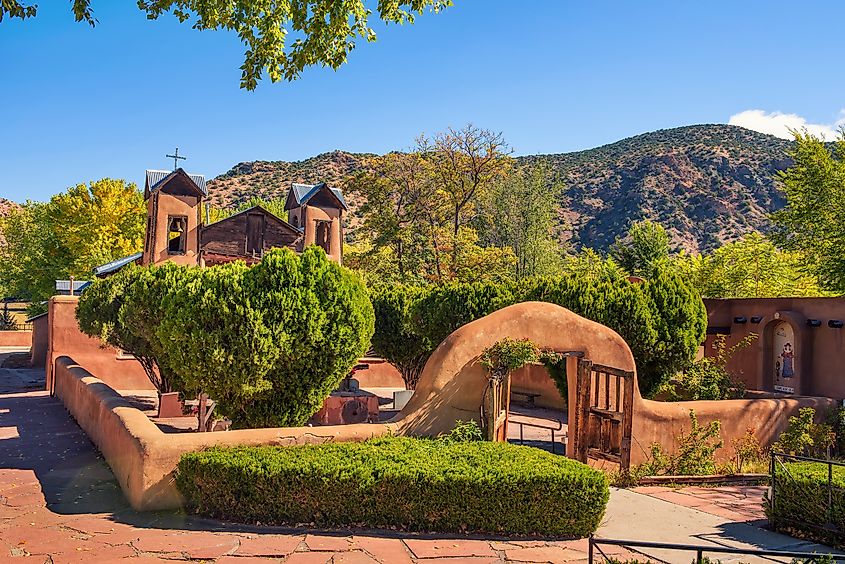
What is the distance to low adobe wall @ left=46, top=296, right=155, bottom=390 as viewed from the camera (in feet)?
80.4

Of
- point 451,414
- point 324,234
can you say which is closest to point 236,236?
point 324,234

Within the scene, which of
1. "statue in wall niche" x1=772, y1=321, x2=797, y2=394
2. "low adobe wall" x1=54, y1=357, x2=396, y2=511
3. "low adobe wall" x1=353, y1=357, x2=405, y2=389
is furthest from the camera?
"low adobe wall" x1=353, y1=357, x2=405, y2=389

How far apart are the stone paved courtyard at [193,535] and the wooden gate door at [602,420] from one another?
0.88 meters

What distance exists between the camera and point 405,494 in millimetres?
9344

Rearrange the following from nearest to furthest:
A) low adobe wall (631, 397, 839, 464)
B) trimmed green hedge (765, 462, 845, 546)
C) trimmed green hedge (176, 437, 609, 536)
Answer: trimmed green hedge (176, 437, 609, 536) < trimmed green hedge (765, 462, 845, 546) < low adobe wall (631, 397, 839, 464)

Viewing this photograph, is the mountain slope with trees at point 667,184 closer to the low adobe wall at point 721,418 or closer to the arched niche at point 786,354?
the arched niche at point 786,354

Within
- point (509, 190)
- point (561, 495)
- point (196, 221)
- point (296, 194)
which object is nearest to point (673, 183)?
point (509, 190)

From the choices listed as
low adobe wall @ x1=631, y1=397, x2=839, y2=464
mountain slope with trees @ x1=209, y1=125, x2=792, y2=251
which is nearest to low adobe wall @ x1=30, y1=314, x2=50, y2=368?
low adobe wall @ x1=631, y1=397, x2=839, y2=464

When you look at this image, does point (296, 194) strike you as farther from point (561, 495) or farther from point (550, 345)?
point (561, 495)

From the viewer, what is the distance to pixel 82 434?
16.0 meters

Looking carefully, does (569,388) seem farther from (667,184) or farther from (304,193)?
(667,184)

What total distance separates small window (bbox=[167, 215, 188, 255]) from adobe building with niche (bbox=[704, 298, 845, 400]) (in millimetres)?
19779

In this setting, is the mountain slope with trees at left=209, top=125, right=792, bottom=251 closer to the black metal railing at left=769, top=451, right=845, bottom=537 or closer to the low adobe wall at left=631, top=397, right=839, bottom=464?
the low adobe wall at left=631, top=397, right=839, bottom=464

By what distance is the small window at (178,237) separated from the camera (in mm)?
28048
